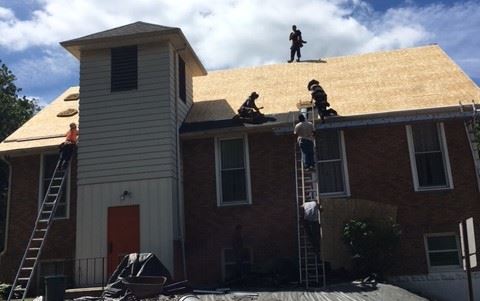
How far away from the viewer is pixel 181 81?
55.7 feet

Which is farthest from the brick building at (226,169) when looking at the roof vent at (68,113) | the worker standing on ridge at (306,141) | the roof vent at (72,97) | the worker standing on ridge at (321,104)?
the roof vent at (72,97)

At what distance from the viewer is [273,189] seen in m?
15.2

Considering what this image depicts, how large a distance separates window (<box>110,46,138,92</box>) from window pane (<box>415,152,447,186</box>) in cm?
854

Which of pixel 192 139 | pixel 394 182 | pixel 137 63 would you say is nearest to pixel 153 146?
pixel 192 139

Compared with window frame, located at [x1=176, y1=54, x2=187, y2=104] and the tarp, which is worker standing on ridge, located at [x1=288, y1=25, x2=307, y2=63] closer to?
window frame, located at [x1=176, y1=54, x2=187, y2=104]

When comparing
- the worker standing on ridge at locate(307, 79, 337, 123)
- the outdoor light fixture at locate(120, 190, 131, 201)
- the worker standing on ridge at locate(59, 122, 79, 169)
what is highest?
the worker standing on ridge at locate(307, 79, 337, 123)

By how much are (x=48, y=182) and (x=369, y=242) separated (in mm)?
9985

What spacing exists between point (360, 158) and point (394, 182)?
1133 mm

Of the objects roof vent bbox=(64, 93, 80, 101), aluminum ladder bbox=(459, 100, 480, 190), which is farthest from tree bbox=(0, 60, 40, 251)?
aluminum ladder bbox=(459, 100, 480, 190)

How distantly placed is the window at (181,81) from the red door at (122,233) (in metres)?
3.95

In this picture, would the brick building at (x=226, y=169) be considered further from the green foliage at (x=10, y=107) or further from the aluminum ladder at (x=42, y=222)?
the green foliage at (x=10, y=107)

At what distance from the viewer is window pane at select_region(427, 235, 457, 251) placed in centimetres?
1424

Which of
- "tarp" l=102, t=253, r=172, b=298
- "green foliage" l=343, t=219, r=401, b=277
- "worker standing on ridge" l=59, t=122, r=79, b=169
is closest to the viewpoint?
"tarp" l=102, t=253, r=172, b=298

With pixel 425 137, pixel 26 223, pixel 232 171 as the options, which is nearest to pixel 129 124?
pixel 232 171
